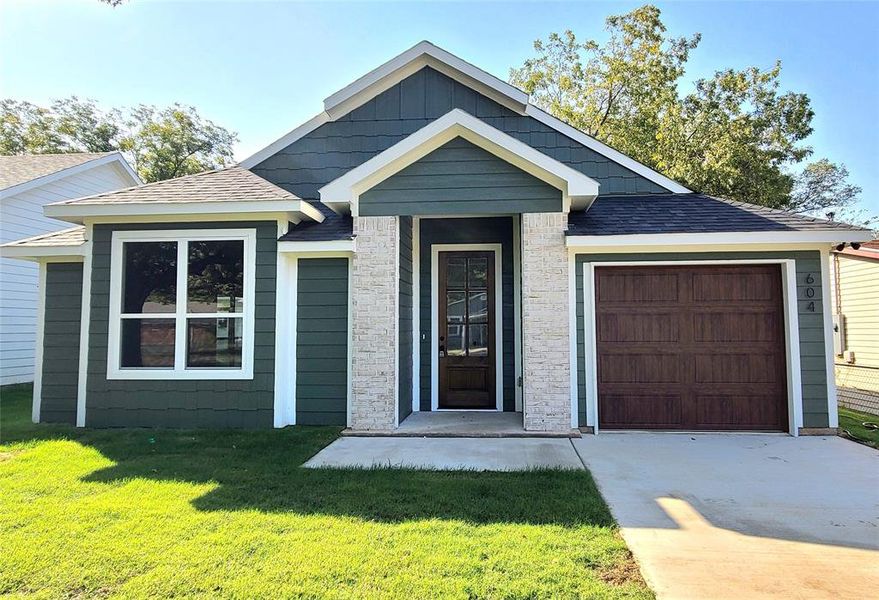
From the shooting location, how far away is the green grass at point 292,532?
107 inches

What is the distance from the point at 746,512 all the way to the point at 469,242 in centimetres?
526

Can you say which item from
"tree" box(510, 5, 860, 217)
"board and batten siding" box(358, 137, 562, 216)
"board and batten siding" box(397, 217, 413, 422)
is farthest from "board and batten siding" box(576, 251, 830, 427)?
"tree" box(510, 5, 860, 217)

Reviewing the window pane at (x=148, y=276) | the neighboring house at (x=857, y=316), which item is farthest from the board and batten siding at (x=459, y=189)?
the neighboring house at (x=857, y=316)

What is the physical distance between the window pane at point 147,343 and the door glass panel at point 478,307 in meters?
4.39

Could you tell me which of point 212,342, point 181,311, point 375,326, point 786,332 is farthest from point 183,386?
point 786,332

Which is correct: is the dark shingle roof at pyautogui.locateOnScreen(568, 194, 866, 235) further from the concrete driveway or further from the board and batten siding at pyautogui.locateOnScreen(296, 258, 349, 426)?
the board and batten siding at pyautogui.locateOnScreen(296, 258, 349, 426)

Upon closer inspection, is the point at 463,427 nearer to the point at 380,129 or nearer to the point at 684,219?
the point at 684,219

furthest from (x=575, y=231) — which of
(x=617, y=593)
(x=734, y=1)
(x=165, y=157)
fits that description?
(x=165, y=157)

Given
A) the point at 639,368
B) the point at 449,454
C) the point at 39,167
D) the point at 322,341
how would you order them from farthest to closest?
the point at 39,167 < the point at 322,341 < the point at 639,368 < the point at 449,454

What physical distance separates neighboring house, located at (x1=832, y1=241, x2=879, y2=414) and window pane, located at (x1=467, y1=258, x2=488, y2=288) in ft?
33.5

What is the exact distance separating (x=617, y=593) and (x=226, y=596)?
2068mm

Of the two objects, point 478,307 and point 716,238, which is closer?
point 716,238

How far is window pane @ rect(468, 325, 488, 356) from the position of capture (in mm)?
7902

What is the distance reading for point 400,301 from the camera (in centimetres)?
686
